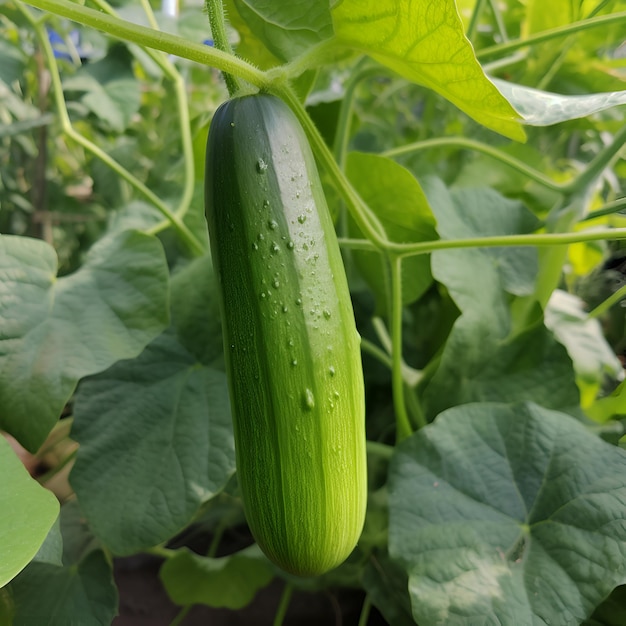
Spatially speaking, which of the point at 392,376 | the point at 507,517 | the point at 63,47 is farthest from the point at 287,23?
the point at 63,47

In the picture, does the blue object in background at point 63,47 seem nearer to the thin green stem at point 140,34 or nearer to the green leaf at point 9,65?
the green leaf at point 9,65

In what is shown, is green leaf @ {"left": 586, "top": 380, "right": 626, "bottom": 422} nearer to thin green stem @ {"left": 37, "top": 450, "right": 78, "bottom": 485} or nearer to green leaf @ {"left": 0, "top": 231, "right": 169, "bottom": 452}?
green leaf @ {"left": 0, "top": 231, "right": 169, "bottom": 452}

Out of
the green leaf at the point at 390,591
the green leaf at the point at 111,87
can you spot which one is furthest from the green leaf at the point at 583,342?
the green leaf at the point at 111,87

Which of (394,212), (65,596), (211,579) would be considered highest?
(394,212)

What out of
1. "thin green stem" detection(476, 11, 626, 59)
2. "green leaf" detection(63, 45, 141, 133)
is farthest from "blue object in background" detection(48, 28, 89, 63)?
"thin green stem" detection(476, 11, 626, 59)

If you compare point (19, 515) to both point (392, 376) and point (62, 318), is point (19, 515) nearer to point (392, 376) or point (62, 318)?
point (62, 318)

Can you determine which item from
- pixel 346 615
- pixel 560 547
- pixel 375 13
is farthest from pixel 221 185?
pixel 346 615

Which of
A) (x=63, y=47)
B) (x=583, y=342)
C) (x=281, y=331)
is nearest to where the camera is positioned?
(x=281, y=331)
